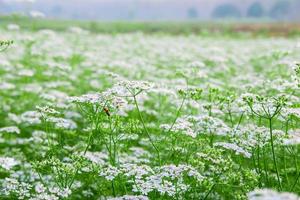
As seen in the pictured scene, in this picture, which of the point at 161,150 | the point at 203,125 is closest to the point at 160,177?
the point at 203,125

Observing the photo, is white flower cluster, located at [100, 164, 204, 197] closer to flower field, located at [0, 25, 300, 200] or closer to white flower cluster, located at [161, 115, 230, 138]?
flower field, located at [0, 25, 300, 200]

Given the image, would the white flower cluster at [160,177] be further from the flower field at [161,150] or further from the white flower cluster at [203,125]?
the white flower cluster at [203,125]

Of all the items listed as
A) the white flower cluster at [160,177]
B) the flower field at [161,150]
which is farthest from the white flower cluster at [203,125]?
the white flower cluster at [160,177]

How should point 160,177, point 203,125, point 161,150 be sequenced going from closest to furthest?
1. point 160,177
2. point 203,125
3. point 161,150

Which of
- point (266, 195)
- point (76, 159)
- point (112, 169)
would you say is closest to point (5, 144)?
point (76, 159)

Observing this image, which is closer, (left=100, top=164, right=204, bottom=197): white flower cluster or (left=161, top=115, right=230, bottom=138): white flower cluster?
(left=100, top=164, right=204, bottom=197): white flower cluster

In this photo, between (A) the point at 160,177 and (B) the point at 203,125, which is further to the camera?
(B) the point at 203,125

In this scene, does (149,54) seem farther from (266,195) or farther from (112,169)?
(266,195)

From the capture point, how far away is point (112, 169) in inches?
232

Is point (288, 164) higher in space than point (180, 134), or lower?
lower

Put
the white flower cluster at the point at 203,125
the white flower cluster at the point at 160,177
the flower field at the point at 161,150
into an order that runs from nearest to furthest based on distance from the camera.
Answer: the white flower cluster at the point at 160,177 < the flower field at the point at 161,150 < the white flower cluster at the point at 203,125

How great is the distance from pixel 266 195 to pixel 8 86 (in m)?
9.35

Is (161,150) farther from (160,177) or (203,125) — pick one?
(160,177)

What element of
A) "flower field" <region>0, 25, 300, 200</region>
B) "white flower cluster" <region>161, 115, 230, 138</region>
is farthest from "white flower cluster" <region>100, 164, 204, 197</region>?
"white flower cluster" <region>161, 115, 230, 138</region>
